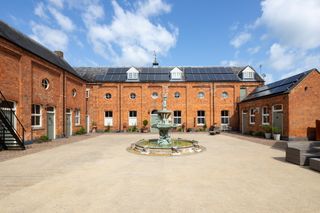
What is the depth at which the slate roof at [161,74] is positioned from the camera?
2380cm

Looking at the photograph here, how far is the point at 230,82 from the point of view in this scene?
23.2 meters

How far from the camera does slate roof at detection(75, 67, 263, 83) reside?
2380 centimetres

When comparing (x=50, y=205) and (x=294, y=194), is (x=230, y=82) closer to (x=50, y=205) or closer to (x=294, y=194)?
(x=294, y=194)

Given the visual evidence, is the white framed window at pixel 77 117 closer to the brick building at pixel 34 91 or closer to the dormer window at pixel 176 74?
the brick building at pixel 34 91

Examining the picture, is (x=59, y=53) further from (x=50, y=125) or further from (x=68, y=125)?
(x=50, y=125)

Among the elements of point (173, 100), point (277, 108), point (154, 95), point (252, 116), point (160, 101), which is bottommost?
point (252, 116)

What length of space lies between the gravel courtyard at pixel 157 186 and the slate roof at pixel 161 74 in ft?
57.2

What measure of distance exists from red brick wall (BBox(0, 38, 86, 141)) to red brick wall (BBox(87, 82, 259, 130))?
22.4 feet

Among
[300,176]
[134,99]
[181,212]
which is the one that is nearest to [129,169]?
[181,212]

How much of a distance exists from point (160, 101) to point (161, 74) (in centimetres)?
433

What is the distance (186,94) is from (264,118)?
31.8 feet

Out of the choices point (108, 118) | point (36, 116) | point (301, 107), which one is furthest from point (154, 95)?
point (301, 107)

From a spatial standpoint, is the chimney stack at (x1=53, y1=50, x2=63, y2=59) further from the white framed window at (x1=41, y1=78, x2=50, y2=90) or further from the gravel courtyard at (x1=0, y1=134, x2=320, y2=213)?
the gravel courtyard at (x1=0, y1=134, x2=320, y2=213)

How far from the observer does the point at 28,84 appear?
12.6 meters
